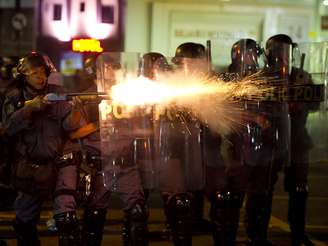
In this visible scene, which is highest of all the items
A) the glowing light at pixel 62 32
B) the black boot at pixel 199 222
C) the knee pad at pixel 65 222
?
the glowing light at pixel 62 32

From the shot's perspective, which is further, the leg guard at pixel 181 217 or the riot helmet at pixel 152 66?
the riot helmet at pixel 152 66

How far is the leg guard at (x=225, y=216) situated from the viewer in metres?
5.48

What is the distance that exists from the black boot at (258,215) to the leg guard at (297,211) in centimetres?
25

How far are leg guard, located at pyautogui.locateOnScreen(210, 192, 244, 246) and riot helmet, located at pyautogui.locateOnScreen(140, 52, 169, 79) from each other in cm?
120

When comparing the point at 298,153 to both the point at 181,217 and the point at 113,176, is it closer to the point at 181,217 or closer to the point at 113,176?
the point at 181,217

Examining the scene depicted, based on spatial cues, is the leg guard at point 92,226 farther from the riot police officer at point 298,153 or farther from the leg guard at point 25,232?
the riot police officer at point 298,153

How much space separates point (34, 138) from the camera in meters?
5.07

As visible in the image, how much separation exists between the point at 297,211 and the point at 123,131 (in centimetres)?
191

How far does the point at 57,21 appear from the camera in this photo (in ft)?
44.9

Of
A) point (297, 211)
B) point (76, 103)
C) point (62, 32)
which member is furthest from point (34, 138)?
point (62, 32)

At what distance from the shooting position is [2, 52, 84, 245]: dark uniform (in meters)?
5.00

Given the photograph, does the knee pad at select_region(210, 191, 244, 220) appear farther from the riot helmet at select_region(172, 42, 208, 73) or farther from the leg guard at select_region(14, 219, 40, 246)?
the leg guard at select_region(14, 219, 40, 246)

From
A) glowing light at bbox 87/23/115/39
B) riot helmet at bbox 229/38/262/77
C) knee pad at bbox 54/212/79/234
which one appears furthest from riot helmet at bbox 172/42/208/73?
glowing light at bbox 87/23/115/39

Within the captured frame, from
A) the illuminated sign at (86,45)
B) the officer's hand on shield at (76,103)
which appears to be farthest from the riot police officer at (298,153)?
the illuminated sign at (86,45)
